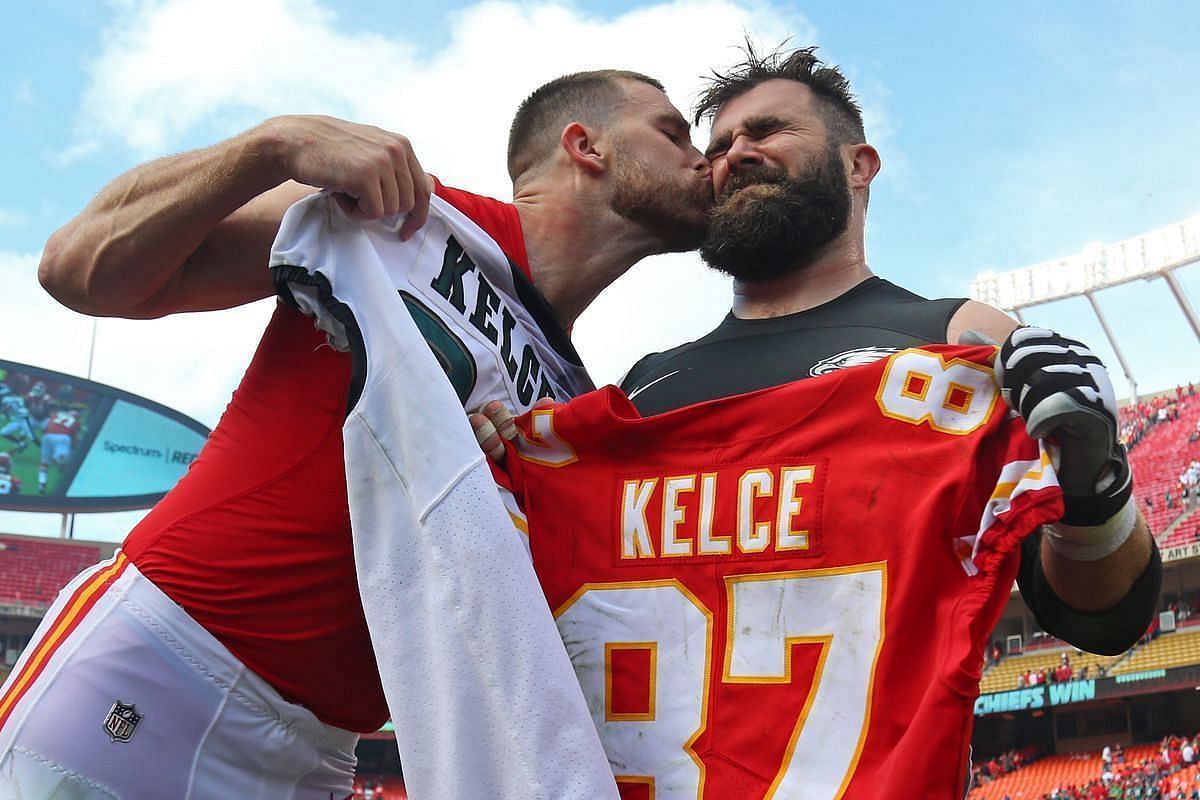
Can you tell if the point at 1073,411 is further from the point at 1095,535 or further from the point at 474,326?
the point at 474,326

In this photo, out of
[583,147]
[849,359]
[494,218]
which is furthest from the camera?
[583,147]

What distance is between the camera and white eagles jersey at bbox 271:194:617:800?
7.35 ft

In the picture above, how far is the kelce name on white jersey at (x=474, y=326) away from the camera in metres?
2.73

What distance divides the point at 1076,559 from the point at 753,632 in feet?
2.26

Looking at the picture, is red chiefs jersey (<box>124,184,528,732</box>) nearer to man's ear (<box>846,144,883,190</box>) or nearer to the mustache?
the mustache

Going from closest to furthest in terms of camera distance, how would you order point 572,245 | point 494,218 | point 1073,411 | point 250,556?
point 1073,411, point 250,556, point 494,218, point 572,245

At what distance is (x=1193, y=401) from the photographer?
29.8 m

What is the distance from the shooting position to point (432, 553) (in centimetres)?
235

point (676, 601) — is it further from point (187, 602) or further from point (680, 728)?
point (187, 602)

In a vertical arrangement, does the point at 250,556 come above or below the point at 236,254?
below

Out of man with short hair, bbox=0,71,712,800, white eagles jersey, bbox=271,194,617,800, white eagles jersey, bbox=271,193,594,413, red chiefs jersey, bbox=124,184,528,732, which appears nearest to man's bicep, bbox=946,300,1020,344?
white eagles jersey, bbox=271,193,594,413

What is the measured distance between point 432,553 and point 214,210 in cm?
90

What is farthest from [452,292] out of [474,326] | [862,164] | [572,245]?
[862,164]

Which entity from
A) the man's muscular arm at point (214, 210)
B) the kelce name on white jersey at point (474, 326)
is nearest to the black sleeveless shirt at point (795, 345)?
the kelce name on white jersey at point (474, 326)
